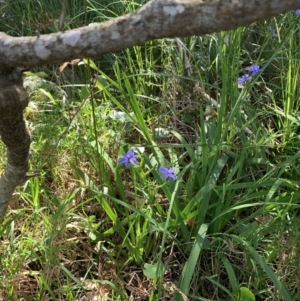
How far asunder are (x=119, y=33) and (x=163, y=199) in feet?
2.88

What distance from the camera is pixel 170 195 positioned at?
1.49m

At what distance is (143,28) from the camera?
2.53 ft

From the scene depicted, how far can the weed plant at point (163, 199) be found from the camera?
1.40 m

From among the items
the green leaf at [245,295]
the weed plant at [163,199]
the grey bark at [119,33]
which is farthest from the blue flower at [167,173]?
the grey bark at [119,33]

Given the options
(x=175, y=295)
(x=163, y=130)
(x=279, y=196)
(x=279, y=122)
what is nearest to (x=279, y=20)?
(x=279, y=122)

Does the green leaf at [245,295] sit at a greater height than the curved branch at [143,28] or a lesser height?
lesser

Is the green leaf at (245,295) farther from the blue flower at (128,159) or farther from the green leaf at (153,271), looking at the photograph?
the blue flower at (128,159)

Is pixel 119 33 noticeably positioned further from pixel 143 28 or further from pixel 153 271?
pixel 153 271

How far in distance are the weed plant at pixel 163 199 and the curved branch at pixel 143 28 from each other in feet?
1.36

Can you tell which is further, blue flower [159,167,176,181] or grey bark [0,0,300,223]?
blue flower [159,167,176,181]

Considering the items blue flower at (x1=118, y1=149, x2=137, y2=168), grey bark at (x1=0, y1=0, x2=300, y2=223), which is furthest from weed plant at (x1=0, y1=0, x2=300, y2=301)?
grey bark at (x1=0, y1=0, x2=300, y2=223)

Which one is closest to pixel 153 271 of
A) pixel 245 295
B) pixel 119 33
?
pixel 245 295

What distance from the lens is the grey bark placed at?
700mm

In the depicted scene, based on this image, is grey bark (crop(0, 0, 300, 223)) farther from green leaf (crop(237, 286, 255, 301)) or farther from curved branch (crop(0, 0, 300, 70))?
green leaf (crop(237, 286, 255, 301))
